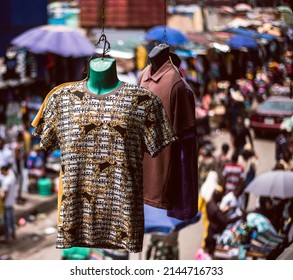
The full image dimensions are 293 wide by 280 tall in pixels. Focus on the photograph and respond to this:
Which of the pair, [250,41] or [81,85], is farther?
[250,41]

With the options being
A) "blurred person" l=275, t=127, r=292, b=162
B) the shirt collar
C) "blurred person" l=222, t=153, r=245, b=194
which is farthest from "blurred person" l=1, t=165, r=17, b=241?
the shirt collar

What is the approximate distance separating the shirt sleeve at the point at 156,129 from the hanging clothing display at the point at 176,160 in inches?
5.7

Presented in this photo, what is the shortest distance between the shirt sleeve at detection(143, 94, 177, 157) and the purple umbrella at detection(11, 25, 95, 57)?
3209 millimetres

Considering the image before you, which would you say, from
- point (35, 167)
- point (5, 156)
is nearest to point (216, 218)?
point (5, 156)

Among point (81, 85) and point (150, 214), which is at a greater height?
point (81, 85)

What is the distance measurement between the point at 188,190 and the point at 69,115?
753 millimetres

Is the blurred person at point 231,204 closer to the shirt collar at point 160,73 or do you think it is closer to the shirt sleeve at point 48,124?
the shirt collar at point 160,73

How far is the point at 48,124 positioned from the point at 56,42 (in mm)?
3472

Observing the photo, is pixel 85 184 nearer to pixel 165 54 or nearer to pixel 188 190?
pixel 188 190

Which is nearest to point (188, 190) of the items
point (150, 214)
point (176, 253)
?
point (150, 214)

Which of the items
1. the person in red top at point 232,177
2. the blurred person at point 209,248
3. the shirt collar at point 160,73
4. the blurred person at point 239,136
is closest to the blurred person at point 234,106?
the blurred person at point 239,136

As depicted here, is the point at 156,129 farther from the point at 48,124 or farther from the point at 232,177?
the point at 232,177

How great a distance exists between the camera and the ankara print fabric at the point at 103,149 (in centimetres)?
305

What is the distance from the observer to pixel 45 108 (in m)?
3.16
